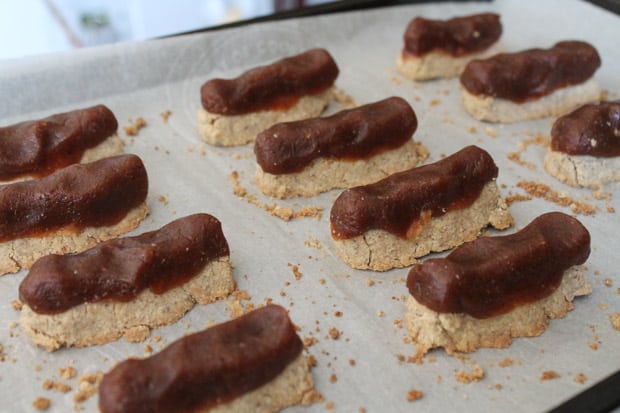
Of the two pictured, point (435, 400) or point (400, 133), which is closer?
point (435, 400)

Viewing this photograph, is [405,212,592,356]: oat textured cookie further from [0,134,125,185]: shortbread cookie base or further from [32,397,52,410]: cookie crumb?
[0,134,125,185]: shortbread cookie base

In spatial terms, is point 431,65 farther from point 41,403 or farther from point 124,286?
point 41,403

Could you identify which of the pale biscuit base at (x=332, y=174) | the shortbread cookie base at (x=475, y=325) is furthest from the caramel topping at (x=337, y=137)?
the shortbread cookie base at (x=475, y=325)

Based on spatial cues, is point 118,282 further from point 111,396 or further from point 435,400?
point 435,400

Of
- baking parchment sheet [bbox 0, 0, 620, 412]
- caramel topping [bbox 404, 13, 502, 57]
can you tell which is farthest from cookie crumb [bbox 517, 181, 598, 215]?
caramel topping [bbox 404, 13, 502, 57]

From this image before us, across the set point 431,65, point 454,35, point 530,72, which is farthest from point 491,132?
point 454,35

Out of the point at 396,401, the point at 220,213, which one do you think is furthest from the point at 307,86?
the point at 396,401

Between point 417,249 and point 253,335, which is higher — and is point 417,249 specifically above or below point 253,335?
below
